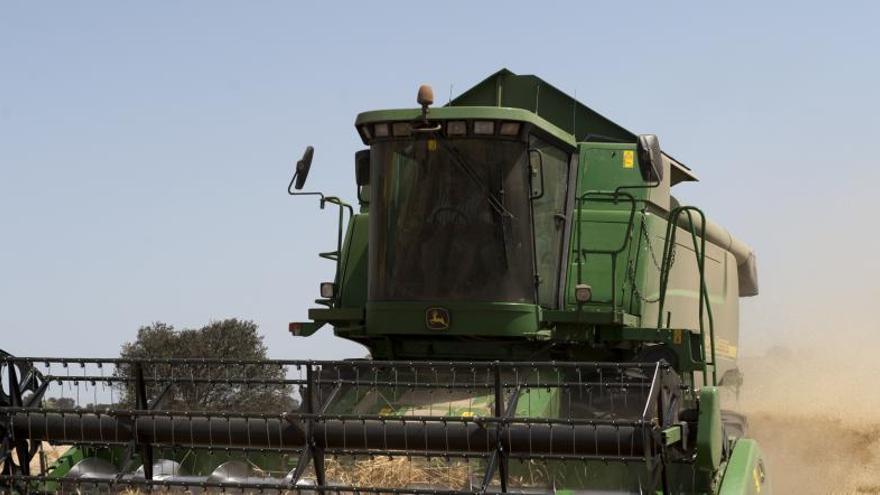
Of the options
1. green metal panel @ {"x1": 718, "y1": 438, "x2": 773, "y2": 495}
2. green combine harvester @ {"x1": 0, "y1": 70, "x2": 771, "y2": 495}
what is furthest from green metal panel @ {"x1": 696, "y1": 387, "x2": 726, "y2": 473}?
green metal panel @ {"x1": 718, "y1": 438, "x2": 773, "y2": 495}

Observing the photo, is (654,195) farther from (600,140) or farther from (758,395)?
(758,395)

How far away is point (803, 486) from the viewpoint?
10234 millimetres

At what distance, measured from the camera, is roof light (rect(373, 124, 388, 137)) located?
785 centimetres

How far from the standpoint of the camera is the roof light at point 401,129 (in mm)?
7766

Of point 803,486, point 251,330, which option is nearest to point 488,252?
point 803,486

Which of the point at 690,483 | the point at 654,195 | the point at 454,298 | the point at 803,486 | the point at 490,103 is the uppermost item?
the point at 490,103

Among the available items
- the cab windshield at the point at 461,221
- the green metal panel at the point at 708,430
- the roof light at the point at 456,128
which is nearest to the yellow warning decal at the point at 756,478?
the green metal panel at the point at 708,430

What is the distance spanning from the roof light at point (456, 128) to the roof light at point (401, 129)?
231 mm

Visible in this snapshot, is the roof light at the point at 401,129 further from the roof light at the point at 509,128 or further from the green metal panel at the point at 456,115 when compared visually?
the roof light at the point at 509,128

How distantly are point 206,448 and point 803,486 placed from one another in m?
5.20

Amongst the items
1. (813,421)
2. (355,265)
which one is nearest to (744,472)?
(355,265)

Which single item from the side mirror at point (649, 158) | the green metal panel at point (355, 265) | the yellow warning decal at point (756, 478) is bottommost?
the yellow warning decal at point (756, 478)

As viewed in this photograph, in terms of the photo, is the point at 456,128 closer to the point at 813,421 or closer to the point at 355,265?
the point at 355,265

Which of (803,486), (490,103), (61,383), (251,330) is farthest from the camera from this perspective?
(251,330)
